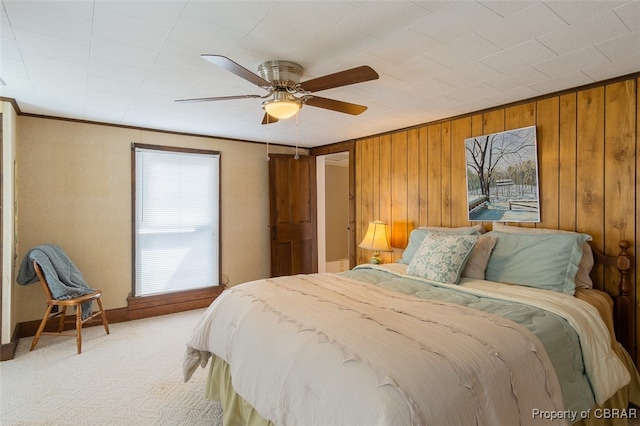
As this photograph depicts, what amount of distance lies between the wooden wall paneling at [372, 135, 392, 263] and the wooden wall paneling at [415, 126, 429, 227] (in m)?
0.43

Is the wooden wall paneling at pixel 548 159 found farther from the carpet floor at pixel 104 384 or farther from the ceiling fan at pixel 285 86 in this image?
the carpet floor at pixel 104 384

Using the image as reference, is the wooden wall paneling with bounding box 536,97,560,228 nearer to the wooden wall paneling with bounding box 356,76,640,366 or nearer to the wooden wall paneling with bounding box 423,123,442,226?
the wooden wall paneling with bounding box 356,76,640,366

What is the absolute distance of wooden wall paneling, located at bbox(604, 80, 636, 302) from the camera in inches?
95.9

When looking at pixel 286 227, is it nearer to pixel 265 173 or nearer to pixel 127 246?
pixel 265 173

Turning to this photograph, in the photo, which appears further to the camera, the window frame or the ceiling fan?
the window frame

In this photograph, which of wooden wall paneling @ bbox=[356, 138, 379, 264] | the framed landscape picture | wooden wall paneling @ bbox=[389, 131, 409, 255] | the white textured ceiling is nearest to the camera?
the white textured ceiling

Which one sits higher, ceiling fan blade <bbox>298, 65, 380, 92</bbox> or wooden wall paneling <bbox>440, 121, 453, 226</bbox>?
ceiling fan blade <bbox>298, 65, 380, 92</bbox>

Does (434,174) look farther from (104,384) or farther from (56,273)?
(56,273)

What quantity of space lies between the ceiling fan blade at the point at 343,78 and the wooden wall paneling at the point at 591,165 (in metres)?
1.89

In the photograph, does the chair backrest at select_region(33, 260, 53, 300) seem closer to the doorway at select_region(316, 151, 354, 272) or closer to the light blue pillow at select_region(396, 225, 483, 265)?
the light blue pillow at select_region(396, 225, 483, 265)

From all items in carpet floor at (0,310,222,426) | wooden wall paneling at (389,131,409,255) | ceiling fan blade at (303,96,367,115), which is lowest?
carpet floor at (0,310,222,426)

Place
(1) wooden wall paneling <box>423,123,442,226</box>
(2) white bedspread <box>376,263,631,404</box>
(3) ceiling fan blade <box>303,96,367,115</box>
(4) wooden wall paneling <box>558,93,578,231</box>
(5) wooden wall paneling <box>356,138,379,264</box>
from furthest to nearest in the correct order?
(5) wooden wall paneling <box>356,138,379,264</box> → (1) wooden wall paneling <box>423,123,442,226</box> → (4) wooden wall paneling <box>558,93,578,231</box> → (3) ceiling fan blade <box>303,96,367,115</box> → (2) white bedspread <box>376,263,631,404</box>

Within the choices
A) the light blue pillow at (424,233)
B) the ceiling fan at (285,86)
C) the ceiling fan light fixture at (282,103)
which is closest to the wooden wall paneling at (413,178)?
the light blue pillow at (424,233)

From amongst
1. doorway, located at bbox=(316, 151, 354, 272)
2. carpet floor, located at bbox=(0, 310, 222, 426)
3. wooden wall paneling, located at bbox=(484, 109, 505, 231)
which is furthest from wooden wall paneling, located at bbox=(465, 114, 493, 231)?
doorway, located at bbox=(316, 151, 354, 272)
